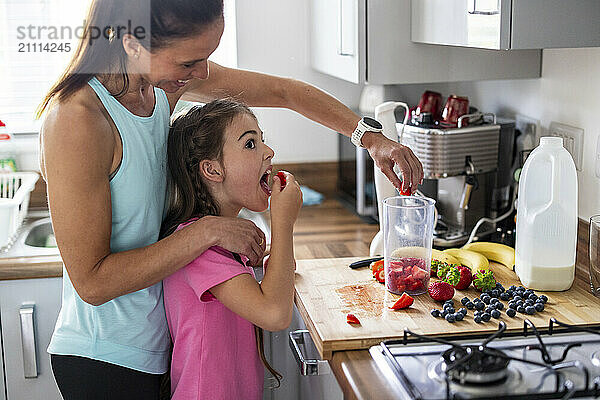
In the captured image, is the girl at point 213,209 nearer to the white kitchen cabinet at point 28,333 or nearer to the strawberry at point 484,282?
the strawberry at point 484,282

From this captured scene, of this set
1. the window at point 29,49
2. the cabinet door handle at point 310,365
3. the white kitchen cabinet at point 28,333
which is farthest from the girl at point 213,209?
the window at point 29,49

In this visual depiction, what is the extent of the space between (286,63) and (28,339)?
1114 millimetres

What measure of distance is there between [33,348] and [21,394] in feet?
0.42

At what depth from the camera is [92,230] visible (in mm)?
1181

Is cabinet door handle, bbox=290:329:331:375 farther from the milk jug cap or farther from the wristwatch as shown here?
the milk jug cap

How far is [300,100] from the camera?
164cm

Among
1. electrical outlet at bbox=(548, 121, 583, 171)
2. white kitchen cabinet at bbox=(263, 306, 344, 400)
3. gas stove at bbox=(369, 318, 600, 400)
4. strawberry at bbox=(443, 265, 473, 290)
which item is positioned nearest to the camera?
gas stove at bbox=(369, 318, 600, 400)

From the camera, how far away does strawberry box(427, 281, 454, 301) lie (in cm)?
141

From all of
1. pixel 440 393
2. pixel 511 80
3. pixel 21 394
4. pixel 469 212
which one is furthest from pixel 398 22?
pixel 21 394

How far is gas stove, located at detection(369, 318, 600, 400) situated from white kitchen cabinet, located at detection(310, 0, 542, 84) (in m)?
0.82

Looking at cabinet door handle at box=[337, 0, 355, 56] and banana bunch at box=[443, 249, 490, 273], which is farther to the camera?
cabinet door handle at box=[337, 0, 355, 56]

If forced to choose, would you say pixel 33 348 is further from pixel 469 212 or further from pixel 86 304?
pixel 469 212

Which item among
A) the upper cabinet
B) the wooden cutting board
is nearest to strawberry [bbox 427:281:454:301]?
the wooden cutting board

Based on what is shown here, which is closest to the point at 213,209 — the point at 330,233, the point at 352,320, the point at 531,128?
the point at 352,320
